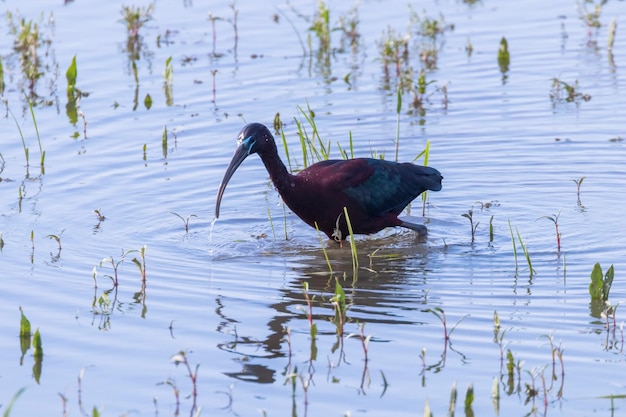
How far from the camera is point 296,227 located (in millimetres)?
8625

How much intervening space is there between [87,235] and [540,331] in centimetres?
343

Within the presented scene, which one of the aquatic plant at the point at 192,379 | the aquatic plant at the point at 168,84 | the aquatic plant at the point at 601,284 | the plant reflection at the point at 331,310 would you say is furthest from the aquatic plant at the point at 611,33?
the aquatic plant at the point at 192,379

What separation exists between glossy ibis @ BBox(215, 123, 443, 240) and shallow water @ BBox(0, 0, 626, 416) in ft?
0.77

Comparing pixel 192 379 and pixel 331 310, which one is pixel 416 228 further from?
pixel 192 379

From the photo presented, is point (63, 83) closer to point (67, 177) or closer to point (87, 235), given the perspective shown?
point (67, 177)

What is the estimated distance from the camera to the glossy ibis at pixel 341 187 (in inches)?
302

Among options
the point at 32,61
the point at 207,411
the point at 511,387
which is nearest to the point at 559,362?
the point at 511,387

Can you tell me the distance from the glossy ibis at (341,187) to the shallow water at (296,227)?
23 centimetres

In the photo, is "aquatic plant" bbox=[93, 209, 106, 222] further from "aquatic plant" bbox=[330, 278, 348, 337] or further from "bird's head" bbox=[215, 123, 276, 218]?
"aquatic plant" bbox=[330, 278, 348, 337]

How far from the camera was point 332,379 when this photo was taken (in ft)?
17.6

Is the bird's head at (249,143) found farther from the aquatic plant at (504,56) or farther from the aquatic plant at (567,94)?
the aquatic plant at (504,56)

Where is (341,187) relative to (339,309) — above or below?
above

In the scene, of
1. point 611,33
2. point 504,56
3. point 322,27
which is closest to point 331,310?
point 504,56

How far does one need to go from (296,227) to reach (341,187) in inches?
34.2
